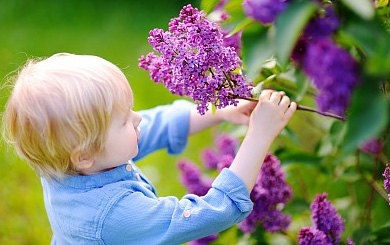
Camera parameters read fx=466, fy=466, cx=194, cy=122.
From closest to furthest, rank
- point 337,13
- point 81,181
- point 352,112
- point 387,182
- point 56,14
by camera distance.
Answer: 1. point 352,112
2. point 337,13
3. point 387,182
4. point 81,181
5. point 56,14

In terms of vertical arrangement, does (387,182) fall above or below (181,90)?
below

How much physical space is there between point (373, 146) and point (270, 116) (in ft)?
2.02

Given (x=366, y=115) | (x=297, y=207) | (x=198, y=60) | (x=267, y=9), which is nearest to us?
(x=366, y=115)

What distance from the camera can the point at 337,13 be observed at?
921 mm

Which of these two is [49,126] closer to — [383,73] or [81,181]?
[81,181]

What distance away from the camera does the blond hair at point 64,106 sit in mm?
1175

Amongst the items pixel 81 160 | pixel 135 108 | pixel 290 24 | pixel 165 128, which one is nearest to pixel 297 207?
pixel 165 128

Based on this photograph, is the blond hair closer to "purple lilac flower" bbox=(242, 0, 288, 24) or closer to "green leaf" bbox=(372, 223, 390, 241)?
"purple lilac flower" bbox=(242, 0, 288, 24)

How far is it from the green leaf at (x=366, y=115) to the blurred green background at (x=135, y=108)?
838 millimetres

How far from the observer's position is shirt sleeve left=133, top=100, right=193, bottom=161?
166cm

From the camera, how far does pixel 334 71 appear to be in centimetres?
74

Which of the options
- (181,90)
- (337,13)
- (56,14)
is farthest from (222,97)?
(56,14)

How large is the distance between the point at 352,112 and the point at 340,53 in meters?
0.10

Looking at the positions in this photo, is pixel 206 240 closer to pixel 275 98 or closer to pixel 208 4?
pixel 275 98
